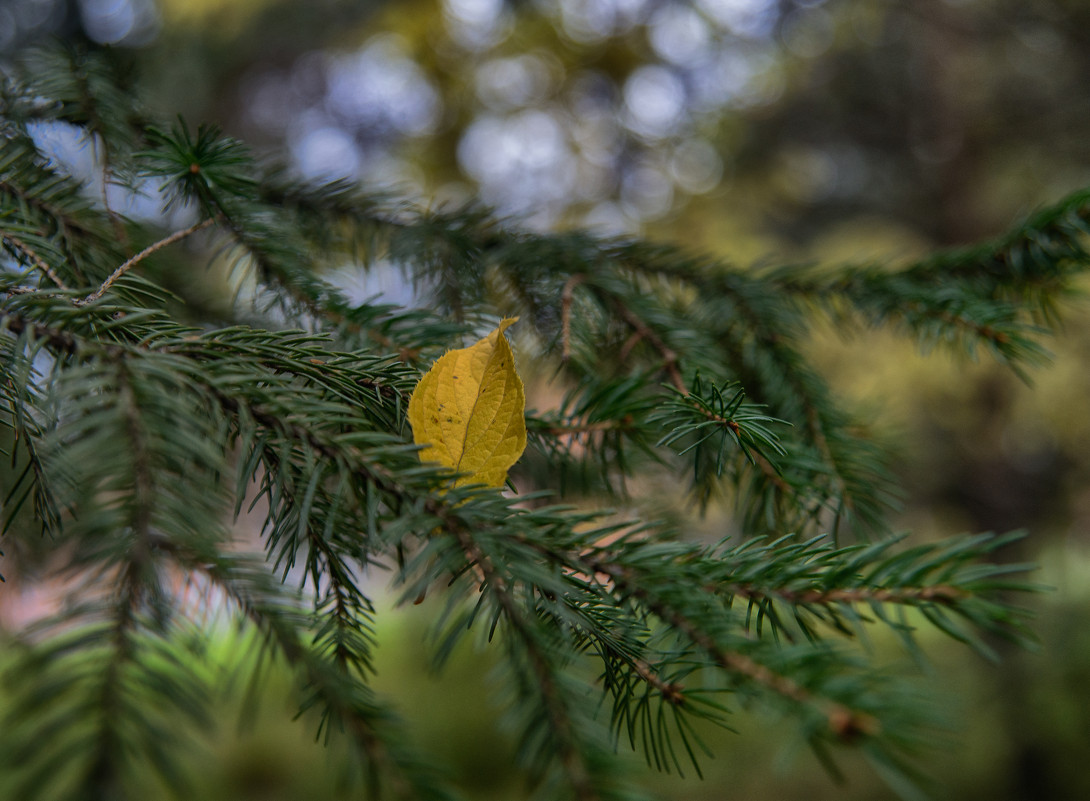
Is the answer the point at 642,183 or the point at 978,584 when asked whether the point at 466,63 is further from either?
the point at 978,584

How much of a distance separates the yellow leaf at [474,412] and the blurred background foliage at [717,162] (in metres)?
1.79

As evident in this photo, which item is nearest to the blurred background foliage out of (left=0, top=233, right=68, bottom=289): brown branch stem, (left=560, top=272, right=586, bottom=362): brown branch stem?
(left=560, top=272, right=586, bottom=362): brown branch stem

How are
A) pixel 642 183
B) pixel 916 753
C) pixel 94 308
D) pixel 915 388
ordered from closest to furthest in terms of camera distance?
pixel 916 753, pixel 94 308, pixel 915 388, pixel 642 183

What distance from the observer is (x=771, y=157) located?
3.30 m

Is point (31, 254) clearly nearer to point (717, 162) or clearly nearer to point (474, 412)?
point (474, 412)

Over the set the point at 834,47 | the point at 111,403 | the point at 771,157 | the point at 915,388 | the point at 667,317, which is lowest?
the point at 915,388

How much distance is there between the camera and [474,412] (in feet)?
1.21

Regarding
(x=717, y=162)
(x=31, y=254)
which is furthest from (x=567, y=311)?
(x=717, y=162)

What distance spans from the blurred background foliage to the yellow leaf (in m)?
1.79

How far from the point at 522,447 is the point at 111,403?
194mm

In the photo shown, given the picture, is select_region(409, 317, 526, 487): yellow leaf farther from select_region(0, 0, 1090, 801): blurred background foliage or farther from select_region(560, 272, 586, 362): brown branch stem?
select_region(0, 0, 1090, 801): blurred background foliage

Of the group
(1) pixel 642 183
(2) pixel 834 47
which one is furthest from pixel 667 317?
(2) pixel 834 47

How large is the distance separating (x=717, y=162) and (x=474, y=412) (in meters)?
2.78

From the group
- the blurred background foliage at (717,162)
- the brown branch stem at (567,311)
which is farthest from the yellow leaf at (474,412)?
the blurred background foliage at (717,162)
